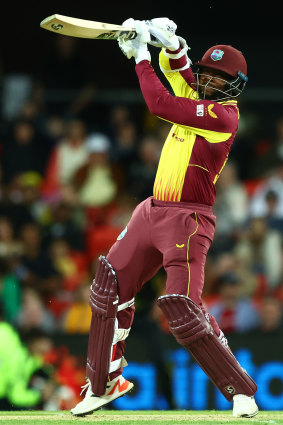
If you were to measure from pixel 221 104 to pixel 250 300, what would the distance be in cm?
356

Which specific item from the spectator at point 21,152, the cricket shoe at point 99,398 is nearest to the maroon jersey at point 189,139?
the cricket shoe at point 99,398

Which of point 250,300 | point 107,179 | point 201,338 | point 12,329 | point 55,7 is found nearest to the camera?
point 201,338

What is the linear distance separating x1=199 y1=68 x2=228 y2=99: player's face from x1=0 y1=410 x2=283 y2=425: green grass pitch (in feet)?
6.12

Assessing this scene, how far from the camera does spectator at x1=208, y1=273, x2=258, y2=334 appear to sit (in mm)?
8422

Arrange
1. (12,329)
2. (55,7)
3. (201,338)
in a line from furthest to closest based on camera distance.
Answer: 1. (55,7)
2. (12,329)
3. (201,338)

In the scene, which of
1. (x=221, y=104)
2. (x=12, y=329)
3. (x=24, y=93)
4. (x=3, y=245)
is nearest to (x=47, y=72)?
(x=24, y=93)

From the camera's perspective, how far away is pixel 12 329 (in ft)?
26.2

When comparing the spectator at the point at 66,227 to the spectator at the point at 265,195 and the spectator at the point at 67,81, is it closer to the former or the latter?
the spectator at the point at 67,81

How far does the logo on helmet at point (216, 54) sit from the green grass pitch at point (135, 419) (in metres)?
2.08

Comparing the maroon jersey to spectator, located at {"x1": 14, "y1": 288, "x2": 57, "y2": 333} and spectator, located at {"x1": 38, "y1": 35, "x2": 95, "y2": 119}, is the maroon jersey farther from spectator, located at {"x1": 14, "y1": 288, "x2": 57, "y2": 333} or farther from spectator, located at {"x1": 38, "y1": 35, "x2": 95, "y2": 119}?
spectator, located at {"x1": 38, "y1": 35, "x2": 95, "y2": 119}

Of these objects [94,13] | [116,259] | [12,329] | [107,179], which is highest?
[94,13]

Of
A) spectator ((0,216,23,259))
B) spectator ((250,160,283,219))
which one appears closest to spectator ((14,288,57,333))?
spectator ((0,216,23,259))

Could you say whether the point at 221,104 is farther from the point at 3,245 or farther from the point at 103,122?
the point at 103,122

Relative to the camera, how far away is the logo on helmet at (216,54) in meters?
5.40
